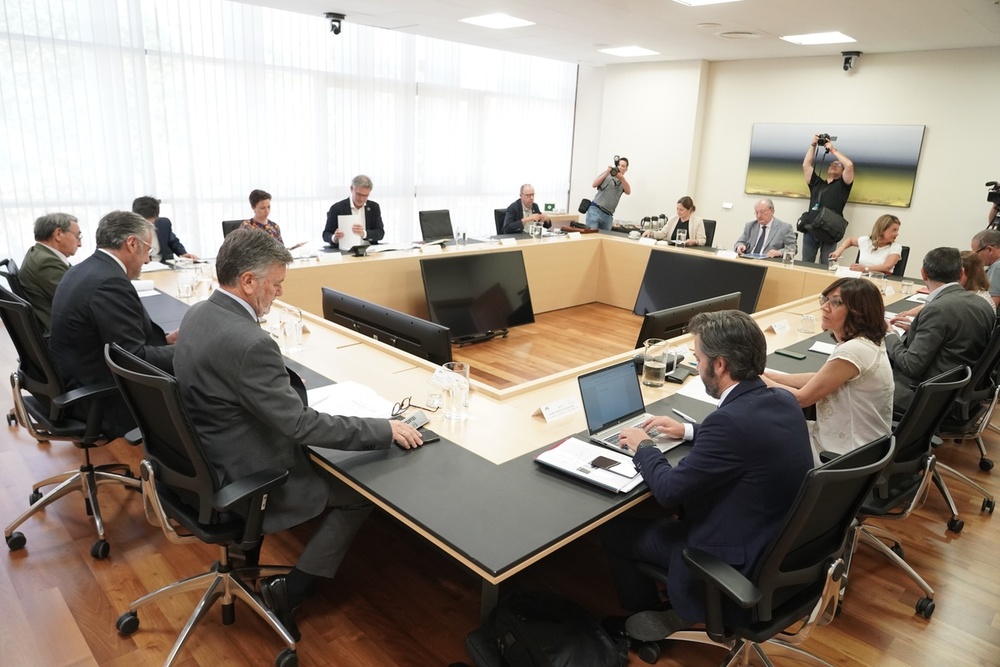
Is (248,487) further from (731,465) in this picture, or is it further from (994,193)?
(994,193)

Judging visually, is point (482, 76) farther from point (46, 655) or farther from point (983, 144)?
point (46, 655)

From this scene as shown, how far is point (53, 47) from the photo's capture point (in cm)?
526

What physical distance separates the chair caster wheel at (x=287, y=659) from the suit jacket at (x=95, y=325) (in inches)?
46.0

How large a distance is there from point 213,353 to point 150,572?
116 centimetres

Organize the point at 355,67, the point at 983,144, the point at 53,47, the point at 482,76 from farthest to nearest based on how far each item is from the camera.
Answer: the point at 482,76 < the point at 355,67 < the point at 983,144 < the point at 53,47

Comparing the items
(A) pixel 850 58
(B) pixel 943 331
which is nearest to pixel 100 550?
(B) pixel 943 331

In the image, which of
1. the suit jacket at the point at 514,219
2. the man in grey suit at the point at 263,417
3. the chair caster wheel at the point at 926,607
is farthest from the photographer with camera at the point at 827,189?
the man in grey suit at the point at 263,417

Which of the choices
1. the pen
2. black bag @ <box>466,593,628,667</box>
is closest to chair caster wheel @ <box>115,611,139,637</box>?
black bag @ <box>466,593,628,667</box>

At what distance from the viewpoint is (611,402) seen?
223cm

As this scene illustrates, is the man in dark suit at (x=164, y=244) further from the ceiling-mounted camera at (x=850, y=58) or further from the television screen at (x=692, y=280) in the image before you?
the ceiling-mounted camera at (x=850, y=58)

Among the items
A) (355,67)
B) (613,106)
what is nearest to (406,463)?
(355,67)

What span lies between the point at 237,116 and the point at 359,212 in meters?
1.92

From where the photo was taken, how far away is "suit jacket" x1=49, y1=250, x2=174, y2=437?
244 cm

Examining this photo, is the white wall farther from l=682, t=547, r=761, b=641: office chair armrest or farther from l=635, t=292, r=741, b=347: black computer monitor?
l=682, t=547, r=761, b=641: office chair armrest
